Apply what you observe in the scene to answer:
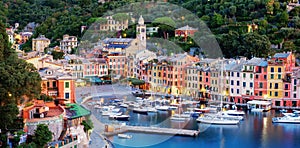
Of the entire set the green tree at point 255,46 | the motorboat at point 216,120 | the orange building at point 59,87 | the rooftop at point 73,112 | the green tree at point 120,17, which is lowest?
the motorboat at point 216,120

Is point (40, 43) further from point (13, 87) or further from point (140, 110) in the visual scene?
point (13, 87)

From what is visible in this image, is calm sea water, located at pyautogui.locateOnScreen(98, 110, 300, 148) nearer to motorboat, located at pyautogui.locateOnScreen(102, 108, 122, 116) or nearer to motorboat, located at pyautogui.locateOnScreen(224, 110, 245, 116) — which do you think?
motorboat, located at pyautogui.locateOnScreen(224, 110, 245, 116)

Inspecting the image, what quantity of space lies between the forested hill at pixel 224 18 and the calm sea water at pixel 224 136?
31.8ft

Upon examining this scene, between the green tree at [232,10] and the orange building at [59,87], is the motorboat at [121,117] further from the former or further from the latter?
the green tree at [232,10]

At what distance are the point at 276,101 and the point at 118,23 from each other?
18568 mm

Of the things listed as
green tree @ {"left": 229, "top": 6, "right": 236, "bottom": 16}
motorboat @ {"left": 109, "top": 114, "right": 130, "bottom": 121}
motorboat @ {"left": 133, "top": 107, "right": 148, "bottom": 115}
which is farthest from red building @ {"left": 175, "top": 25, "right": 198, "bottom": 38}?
motorboat @ {"left": 109, "top": 114, "right": 130, "bottom": 121}

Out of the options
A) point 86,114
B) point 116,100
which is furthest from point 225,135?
point 116,100

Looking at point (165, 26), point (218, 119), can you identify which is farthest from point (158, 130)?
point (165, 26)

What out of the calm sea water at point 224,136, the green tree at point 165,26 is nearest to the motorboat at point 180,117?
the calm sea water at point 224,136

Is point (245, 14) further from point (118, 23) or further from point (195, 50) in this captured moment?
point (118, 23)

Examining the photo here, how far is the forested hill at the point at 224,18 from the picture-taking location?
30.1 metres

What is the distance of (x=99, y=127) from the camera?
18297 millimetres

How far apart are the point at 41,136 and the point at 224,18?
969 inches

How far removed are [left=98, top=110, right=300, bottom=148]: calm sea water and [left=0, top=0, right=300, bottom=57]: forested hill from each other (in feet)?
31.8
